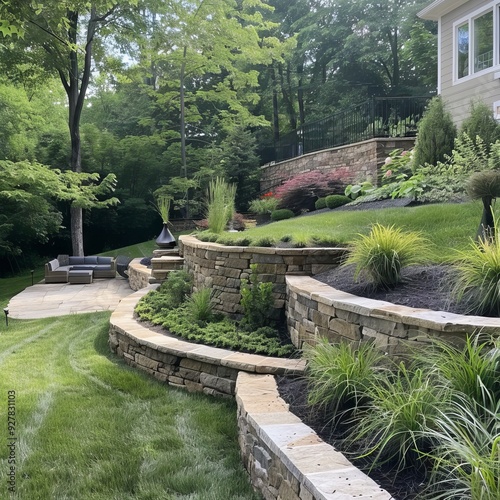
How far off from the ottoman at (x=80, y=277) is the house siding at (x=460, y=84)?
8.99m

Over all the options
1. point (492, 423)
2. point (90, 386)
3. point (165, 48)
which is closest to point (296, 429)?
point (492, 423)

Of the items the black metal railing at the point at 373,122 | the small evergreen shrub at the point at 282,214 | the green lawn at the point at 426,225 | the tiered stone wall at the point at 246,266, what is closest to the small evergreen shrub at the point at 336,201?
the small evergreen shrub at the point at 282,214

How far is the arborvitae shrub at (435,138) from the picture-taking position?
8211 millimetres

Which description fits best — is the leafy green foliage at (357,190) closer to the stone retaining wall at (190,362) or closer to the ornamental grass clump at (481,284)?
the stone retaining wall at (190,362)

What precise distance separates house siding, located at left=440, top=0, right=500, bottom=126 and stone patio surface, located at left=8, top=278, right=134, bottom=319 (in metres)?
7.93

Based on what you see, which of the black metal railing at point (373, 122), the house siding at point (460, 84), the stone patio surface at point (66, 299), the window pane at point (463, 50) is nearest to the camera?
the stone patio surface at point (66, 299)

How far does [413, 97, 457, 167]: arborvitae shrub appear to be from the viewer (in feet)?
26.9

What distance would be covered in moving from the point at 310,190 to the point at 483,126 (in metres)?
3.75

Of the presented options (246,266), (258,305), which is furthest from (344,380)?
(246,266)

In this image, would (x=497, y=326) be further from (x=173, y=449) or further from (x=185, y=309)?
(x=185, y=309)

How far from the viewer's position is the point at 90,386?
380cm

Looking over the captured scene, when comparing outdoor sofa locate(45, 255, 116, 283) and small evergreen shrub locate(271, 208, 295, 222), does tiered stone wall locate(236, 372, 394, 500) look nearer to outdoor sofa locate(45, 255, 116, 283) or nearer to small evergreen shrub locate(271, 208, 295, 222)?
small evergreen shrub locate(271, 208, 295, 222)

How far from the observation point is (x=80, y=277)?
11.1 meters

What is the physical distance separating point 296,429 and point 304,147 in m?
13.2
